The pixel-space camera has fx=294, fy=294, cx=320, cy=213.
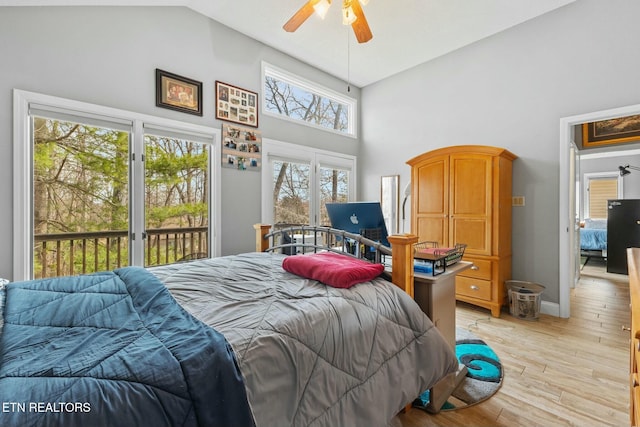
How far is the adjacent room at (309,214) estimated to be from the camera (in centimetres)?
97

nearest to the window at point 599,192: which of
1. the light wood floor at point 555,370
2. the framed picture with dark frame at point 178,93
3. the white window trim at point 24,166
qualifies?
the light wood floor at point 555,370

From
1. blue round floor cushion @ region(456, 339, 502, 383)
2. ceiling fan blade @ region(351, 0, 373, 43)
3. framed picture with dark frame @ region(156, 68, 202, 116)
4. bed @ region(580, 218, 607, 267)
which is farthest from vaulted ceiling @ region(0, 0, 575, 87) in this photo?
bed @ region(580, 218, 607, 267)

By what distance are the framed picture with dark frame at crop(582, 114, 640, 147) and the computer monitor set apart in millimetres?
4423

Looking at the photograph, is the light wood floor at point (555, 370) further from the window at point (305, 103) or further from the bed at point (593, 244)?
the window at point (305, 103)

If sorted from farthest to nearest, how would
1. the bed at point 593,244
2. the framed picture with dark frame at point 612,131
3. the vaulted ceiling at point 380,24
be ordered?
the bed at point 593,244
the framed picture with dark frame at point 612,131
the vaulted ceiling at point 380,24

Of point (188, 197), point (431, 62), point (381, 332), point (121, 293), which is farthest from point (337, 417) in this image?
point (431, 62)

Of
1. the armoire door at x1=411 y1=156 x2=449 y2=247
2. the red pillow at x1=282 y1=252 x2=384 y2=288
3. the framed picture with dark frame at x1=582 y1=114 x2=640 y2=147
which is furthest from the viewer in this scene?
the framed picture with dark frame at x1=582 y1=114 x2=640 y2=147

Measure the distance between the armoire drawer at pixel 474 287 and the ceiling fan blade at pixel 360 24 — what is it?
2.70 m

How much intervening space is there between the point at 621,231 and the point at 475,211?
3.64 meters

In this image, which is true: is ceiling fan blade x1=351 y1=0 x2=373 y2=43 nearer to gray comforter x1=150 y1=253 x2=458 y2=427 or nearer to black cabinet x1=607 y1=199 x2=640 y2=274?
Result: gray comforter x1=150 y1=253 x2=458 y2=427

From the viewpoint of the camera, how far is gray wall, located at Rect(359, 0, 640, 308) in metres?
2.79

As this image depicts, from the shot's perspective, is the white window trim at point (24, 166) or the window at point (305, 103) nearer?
the white window trim at point (24, 166)

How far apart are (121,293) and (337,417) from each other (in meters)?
1.07

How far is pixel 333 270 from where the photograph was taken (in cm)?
150
